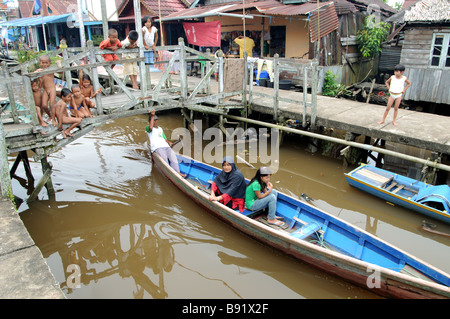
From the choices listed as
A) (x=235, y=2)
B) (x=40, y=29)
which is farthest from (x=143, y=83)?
(x=40, y=29)

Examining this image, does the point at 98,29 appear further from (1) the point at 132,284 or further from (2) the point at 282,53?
(1) the point at 132,284

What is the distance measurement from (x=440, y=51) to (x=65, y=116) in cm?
1107

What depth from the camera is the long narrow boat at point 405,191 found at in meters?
6.48

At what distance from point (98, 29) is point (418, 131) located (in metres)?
24.4

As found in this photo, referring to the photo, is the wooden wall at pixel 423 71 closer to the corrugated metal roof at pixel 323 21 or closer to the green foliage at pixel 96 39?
the corrugated metal roof at pixel 323 21

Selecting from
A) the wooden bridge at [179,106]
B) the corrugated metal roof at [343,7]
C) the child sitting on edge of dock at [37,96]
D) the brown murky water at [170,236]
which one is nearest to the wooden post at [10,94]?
the wooden bridge at [179,106]

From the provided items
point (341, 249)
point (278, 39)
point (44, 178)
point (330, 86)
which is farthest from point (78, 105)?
point (278, 39)

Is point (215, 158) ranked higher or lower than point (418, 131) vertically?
lower

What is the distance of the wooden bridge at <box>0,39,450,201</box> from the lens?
655 cm

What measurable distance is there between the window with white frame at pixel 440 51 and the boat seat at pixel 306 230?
27.0 ft

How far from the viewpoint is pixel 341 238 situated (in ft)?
18.5

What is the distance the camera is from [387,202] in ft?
24.3

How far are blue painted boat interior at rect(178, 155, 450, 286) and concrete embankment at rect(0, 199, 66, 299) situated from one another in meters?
3.65

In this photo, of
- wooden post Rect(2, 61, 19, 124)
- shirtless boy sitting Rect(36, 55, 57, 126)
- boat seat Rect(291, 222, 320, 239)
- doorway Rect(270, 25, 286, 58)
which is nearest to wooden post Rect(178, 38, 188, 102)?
shirtless boy sitting Rect(36, 55, 57, 126)
